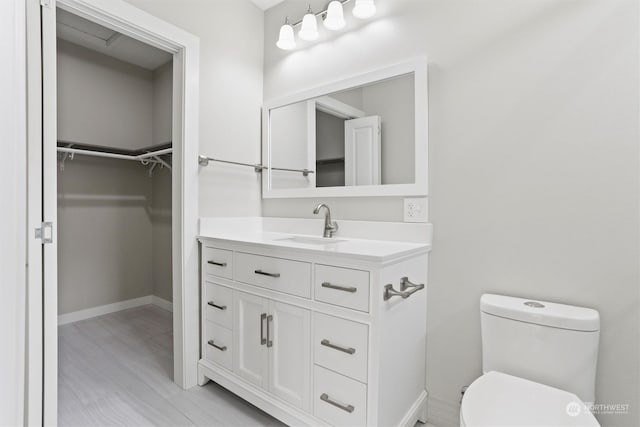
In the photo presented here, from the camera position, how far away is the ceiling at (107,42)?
8.12ft

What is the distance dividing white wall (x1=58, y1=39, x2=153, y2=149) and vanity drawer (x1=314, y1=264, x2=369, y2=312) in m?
2.77

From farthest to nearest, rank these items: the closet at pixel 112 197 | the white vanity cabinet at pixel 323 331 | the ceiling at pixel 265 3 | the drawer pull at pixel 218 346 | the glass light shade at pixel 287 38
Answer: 1. the closet at pixel 112 197
2. the ceiling at pixel 265 3
3. the glass light shade at pixel 287 38
4. the drawer pull at pixel 218 346
5. the white vanity cabinet at pixel 323 331

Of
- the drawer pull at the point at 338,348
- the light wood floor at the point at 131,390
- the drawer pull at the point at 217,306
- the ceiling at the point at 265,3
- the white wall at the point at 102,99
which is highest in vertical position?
the ceiling at the point at 265,3

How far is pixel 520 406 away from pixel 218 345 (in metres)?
1.46

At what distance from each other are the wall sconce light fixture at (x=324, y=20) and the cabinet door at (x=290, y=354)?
5.09 ft

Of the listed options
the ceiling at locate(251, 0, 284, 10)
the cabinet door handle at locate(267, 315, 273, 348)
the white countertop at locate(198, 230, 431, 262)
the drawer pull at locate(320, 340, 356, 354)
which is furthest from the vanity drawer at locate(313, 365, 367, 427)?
the ceiling at locate(251, 0, 284, 10)

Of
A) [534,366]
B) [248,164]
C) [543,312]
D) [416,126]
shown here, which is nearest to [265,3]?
[248,164]

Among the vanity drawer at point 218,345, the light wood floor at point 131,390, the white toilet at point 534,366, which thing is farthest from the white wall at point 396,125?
the light wood floor at point 131,390

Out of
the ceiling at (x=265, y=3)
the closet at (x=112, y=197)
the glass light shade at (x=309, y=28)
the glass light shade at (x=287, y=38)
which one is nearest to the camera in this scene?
the glass light shade at (x=309, y=28)

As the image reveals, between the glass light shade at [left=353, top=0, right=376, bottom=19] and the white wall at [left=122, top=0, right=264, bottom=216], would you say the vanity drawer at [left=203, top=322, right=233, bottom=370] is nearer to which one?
the white wall at [left=122, top=0, right=264, bottom=216]

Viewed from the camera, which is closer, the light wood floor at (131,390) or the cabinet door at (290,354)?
the cabinet door at (290,354)
